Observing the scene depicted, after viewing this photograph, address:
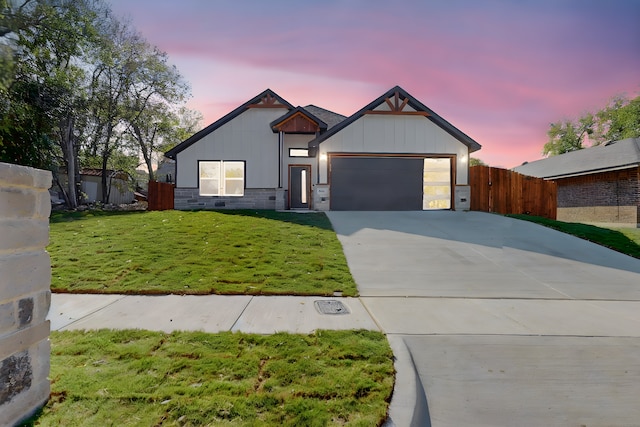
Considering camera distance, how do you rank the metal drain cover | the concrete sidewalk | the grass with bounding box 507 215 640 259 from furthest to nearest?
the grass with bounding box 507 215 640 259
the metal drain cover
the concrete sidewalk

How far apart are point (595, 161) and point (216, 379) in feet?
89.1

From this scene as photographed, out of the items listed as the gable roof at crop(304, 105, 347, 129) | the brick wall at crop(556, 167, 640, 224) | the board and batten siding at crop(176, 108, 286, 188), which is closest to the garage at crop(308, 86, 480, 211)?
the board and batten siding at crop(176, 108, 286, 188)

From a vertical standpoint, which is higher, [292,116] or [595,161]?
[292,116]

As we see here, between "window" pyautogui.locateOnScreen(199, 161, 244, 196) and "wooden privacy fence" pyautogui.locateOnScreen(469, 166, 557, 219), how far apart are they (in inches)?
496

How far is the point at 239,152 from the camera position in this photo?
17.9 meters

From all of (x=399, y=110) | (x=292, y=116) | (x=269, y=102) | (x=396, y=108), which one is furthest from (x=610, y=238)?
(x=269, y=102)

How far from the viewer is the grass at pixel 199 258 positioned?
20.3ft

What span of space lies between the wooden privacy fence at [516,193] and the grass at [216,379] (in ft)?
50.1

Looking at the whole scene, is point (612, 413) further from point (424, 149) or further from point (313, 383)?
point (424, 149)

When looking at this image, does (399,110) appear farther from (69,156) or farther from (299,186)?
(69,156)

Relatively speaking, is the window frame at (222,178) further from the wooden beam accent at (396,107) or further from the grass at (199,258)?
the wooden beam accent at (396,107)

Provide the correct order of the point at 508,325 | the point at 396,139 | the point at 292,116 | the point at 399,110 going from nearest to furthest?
the point at 508,325 < the point at 399,110 < the point at 396,139 < the point at 292,116

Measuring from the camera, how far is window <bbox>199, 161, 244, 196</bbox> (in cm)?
1805

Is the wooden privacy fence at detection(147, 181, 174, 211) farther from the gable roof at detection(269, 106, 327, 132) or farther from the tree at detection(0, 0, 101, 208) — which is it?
the gable roof at detection(269, 106, 327, 132)
